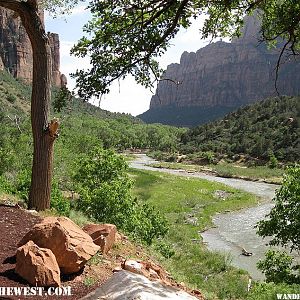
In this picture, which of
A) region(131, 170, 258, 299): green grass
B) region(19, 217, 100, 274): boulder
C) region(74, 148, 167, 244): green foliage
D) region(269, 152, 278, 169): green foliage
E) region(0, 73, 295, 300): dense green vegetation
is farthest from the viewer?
region(269, 152, 278, 169): green foliage

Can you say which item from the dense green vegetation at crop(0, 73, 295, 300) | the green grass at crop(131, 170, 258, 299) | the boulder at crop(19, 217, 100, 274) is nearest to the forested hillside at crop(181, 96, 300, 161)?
the green grass at crop(131, 170, 258, 299)

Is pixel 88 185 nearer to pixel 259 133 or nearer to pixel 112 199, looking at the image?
pixel 112 199

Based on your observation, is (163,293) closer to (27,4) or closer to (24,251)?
(24,251)

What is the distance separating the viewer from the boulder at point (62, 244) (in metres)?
5.59

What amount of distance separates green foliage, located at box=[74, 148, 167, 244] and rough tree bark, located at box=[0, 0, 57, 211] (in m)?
5.91

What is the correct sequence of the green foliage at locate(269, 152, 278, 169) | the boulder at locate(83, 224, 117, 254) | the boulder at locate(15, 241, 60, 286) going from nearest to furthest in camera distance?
the boulder at locate(15, 241, 60, 286), the boulder at locate(83, 224, 117, 254), the green foliage at locate(269, 152, 278, 169)

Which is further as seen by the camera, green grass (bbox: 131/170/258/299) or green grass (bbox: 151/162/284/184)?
green grass (bbox: 151/162/284/184)

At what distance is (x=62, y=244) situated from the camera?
5594mm

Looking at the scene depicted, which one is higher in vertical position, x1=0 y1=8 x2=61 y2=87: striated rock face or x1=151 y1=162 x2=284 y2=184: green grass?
x1=0 y1=8 x2=61 y2=87: striated rock face

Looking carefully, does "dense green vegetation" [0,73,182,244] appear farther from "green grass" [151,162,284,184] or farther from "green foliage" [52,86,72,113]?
"green grass" [151,162,284,184]

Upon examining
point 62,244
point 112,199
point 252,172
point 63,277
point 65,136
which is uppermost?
point 65,136

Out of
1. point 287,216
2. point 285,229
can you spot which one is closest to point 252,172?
point 287,216

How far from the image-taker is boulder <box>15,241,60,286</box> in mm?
5172

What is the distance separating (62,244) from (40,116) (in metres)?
3.54
